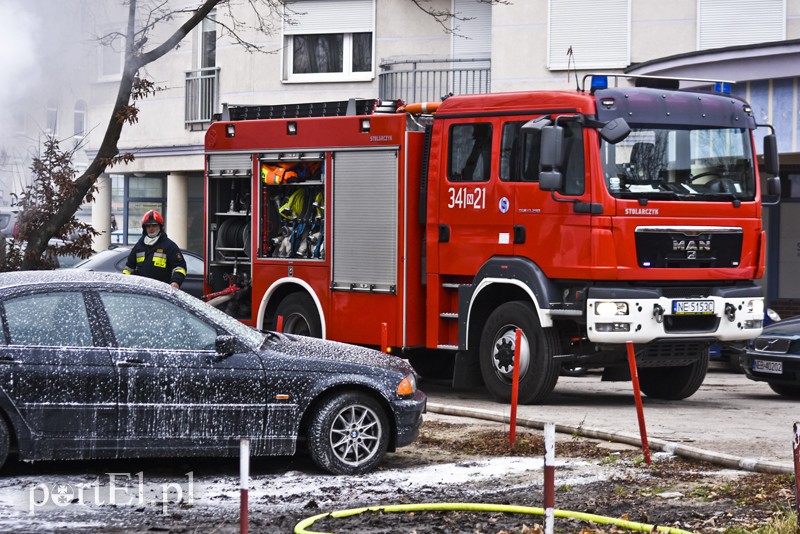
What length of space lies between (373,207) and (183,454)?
5.87 m

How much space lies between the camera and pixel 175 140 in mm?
28438

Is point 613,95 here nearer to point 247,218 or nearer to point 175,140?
point 247,218

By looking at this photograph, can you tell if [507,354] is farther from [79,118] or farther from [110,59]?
[110,59]

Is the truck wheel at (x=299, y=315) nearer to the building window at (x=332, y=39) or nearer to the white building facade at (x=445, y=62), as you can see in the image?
the white building facade at (x=445, y=62)

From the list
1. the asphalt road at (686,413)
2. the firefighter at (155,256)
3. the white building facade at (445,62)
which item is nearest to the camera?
the asphalt road at (686,413)

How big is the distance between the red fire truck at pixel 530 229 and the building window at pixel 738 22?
25.5ft

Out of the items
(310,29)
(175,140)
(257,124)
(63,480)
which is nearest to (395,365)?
(63,480)

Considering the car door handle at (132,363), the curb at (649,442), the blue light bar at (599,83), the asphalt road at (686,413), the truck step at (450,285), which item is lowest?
the asphalt road at (686,413)

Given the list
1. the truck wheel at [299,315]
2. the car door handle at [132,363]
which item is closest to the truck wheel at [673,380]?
the truck wheel at [299,315]

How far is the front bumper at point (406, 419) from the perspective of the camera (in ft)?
32.2

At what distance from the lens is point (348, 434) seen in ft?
31.9

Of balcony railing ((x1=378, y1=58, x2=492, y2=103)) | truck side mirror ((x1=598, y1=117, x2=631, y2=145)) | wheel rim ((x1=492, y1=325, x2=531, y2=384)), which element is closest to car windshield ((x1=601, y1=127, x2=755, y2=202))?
truck side mirror ((x1=598, y1=117, x2=631, y2=145))

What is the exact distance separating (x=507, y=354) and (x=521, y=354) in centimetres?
30

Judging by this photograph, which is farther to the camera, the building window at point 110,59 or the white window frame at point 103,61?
the building window at point 110,59
